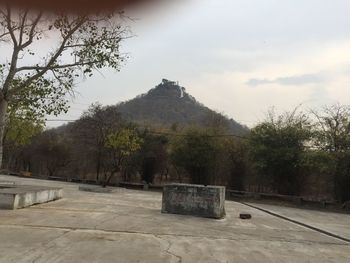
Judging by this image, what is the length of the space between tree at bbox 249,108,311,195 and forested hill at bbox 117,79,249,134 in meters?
12.6

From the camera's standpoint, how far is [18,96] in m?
16.5

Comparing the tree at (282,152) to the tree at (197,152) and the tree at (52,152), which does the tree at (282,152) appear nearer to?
the tree at (197,152)

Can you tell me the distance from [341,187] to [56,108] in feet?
63.5

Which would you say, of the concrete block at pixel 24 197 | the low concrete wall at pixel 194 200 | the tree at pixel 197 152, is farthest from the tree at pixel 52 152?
the low concrete wall at pixel 194 200

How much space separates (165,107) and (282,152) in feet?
77.7

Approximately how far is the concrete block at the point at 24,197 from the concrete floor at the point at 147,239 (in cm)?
47

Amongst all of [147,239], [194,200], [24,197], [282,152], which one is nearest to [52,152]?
[282,152]

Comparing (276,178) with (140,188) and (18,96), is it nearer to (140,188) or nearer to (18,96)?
(140,188)

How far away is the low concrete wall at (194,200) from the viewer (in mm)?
15161

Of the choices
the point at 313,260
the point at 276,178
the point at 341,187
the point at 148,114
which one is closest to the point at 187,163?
the point at 276,178

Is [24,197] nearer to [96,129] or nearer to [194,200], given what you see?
[194,200]

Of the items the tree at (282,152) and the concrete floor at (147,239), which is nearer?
the concrete floor at (147,239)

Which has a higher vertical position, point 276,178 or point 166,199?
point 276,178

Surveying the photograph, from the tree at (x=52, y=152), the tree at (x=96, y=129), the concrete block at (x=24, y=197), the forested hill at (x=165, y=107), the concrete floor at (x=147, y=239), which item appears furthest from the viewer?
the tree at (x=52, y=152)
